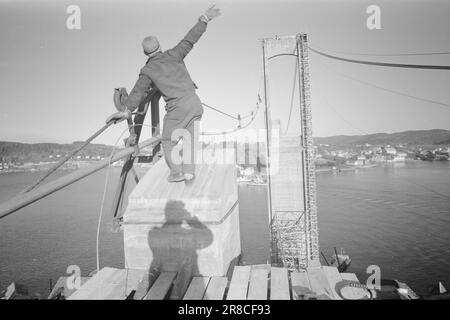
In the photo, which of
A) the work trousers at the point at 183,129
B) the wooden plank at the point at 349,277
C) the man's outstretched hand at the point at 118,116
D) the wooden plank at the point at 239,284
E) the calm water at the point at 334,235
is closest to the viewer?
the wooden plank at the point at 239,284

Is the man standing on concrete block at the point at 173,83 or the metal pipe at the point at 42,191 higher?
the man standing on concrete block at the point at 173,83

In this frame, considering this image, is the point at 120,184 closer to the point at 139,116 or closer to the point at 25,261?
the point at 139,116

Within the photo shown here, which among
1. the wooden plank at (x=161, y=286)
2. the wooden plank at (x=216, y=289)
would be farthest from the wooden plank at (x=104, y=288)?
the wooden plank at (x=216, y=289)

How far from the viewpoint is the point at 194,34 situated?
3.06 meters

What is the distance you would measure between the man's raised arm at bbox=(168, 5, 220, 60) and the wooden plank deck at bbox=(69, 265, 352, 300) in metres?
2.36

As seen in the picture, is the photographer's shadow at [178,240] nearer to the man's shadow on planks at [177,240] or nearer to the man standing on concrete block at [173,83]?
the man's shadow on planks at [177,240]

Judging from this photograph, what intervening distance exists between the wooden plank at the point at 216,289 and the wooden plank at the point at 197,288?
0.04 metres

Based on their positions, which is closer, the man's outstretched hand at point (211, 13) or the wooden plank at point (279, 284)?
the wooden plank at point (279, 284)

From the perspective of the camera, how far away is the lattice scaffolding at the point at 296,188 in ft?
90.2

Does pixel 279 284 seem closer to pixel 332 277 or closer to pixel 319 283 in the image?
pixel 319 283

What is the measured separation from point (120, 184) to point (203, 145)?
1.56m

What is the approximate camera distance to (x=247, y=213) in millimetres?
56812

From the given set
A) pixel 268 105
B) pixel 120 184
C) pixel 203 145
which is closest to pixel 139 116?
pixel 120 184

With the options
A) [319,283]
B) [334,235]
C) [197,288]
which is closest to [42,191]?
[197,288]
